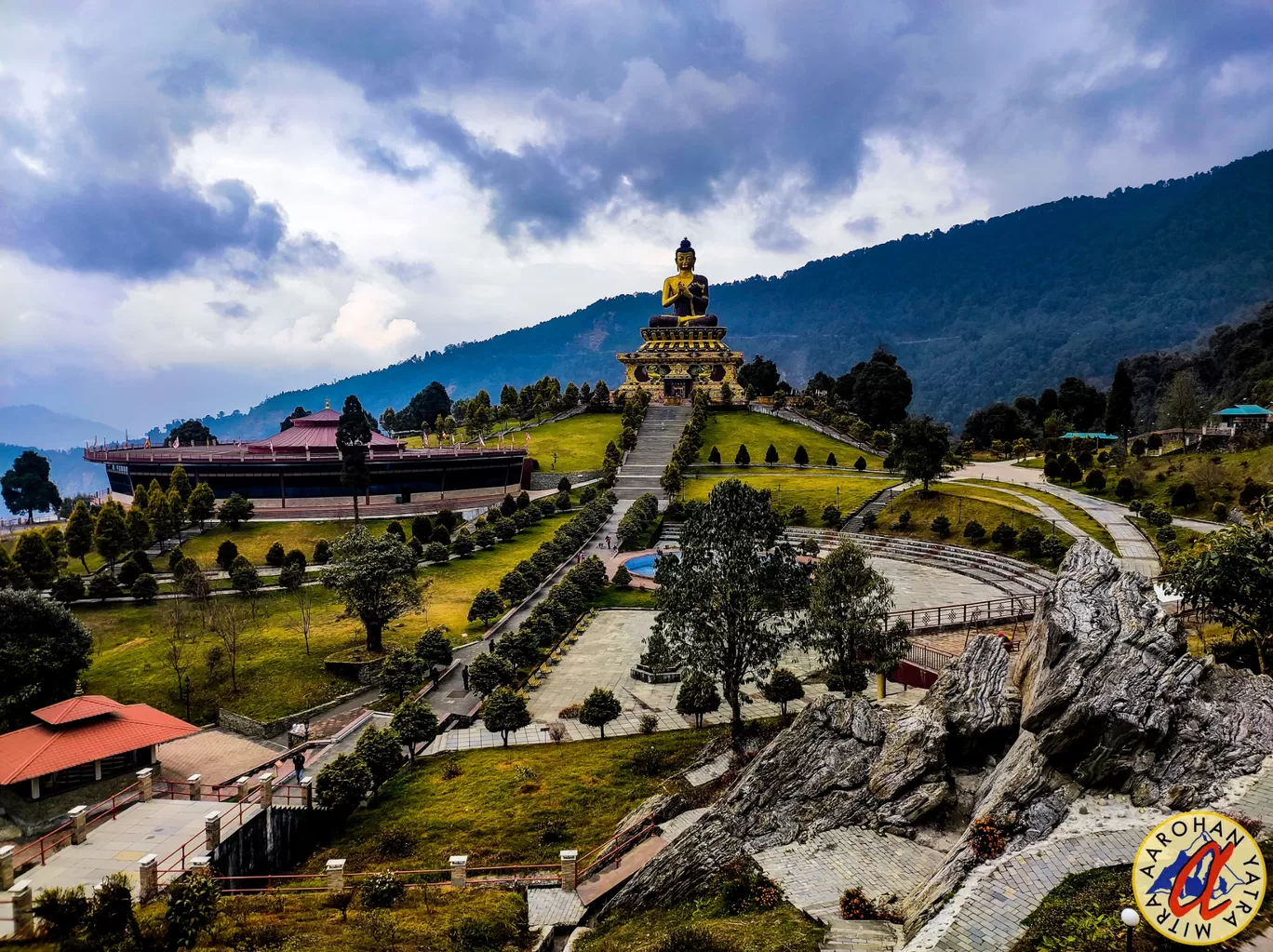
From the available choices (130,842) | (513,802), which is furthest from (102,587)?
(513,802)

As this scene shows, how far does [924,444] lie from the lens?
162 feet

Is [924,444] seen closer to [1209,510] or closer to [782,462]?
[1209,510]

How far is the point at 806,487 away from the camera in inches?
2345

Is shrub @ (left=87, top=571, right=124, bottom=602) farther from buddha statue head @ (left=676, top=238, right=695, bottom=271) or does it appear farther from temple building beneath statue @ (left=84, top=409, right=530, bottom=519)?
buddha statue head @ (left=676, top=238, right=695, bottom=271)

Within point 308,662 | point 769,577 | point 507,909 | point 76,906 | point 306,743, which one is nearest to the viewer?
point 76,906

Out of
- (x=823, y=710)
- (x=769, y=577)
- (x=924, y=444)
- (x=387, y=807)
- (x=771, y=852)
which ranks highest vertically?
(x=924, y=444)

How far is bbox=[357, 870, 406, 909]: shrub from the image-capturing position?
14.4 m

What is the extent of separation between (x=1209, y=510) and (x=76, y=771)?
49.7 metres

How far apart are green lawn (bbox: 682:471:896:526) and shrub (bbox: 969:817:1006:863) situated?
38.9 m

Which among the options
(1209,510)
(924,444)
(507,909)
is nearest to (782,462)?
(924,444)

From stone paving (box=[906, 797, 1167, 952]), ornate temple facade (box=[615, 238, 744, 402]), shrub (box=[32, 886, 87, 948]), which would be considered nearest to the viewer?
stone paving (box=[906, 797, 1167, 952])

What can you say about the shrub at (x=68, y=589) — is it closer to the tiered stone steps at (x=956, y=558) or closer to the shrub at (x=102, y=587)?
the shrub at (x=102, y=587)

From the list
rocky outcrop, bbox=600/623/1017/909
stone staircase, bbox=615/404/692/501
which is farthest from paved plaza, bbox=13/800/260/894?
stone staircase, bbox=615/404/692/501

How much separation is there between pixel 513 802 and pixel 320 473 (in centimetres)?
4392
